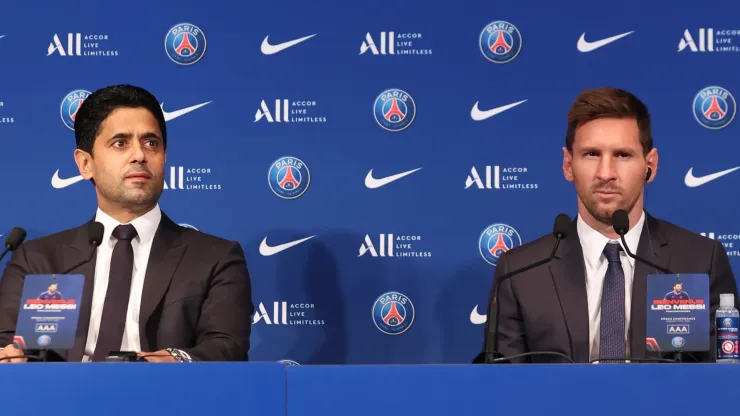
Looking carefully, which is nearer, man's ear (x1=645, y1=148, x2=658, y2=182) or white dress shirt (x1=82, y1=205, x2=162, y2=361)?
white dress shirt (x1=82, y1=205, x2=162, y2=361)

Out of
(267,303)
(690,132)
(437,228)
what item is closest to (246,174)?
→ (267,303)

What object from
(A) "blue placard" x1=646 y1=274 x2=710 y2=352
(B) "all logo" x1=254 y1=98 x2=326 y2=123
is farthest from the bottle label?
(B) "all logo" x1=254 y1=98 x2=326 y2=123

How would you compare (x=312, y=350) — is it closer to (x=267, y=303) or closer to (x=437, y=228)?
(x=267, y=303)

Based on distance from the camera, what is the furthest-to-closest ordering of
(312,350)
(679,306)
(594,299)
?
(312,350)
(594,299)
(679,306)

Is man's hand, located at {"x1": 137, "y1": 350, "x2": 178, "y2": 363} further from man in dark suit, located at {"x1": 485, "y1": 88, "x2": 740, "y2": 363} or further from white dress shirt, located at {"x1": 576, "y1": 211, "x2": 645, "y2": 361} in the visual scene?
white dress shirt, located at {"x1": 576, "y1": 211, "x2": 645, "y2": 361}

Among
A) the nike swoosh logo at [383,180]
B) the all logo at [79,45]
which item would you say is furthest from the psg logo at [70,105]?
the nike swoosh logo at [383,180]

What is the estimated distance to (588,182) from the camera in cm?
351

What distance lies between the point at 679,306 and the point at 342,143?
6.21 ft

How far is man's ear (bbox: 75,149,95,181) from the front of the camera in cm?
374

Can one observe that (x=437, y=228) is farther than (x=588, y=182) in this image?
Yes

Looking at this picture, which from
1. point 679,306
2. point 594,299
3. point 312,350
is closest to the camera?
point 679,306

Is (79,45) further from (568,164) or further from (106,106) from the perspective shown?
(568,164)

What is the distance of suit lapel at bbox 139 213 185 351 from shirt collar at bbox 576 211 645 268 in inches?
56.7

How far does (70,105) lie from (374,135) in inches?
51.6
